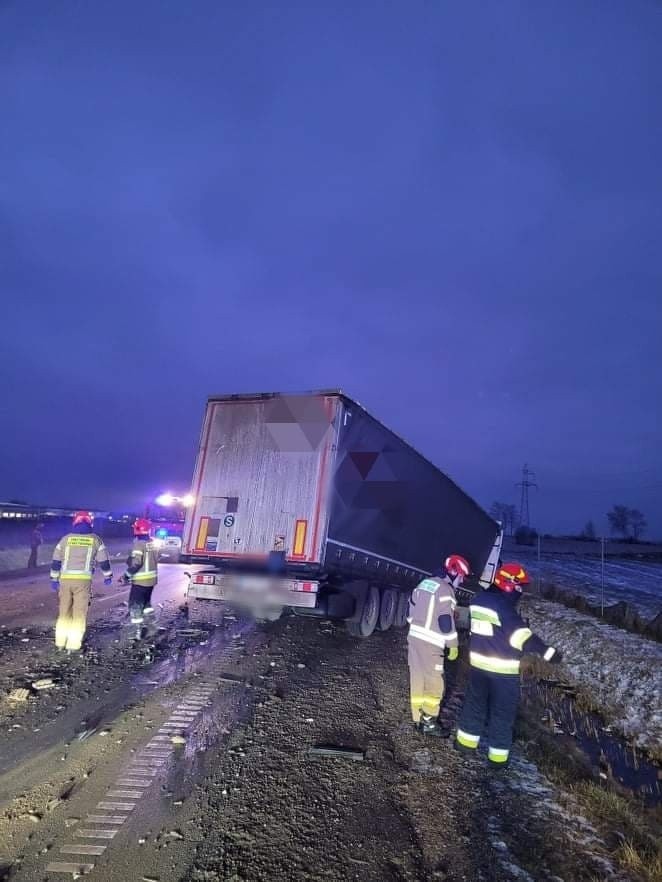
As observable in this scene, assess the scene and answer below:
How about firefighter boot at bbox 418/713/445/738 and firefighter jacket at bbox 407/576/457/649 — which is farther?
firefighter jacket at bbox 407/576/457/649

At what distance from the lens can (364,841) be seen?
276cm

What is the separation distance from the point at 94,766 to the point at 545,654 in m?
3.52

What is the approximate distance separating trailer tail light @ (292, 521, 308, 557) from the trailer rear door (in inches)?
0.5

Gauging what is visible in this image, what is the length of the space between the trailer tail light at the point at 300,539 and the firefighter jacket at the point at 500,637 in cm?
289

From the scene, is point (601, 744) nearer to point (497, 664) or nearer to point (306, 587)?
point (497, 664)

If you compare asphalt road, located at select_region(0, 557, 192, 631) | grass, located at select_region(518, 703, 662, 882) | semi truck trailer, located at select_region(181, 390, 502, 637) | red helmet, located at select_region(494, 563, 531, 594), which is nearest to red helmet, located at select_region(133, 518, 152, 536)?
semi truck trailer, located at select_region(181, 390, 502, 637)

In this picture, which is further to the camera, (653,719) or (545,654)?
(653,719)

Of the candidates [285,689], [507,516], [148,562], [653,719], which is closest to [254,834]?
[285,689]

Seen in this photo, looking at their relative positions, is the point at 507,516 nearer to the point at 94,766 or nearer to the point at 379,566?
the point at 379,566

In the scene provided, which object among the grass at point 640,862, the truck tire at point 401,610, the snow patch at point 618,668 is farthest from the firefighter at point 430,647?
the truck tire at point 401,610

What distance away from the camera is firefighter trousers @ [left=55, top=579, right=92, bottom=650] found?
5938 millimetres

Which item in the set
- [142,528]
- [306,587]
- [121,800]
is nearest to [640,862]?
[121,800]

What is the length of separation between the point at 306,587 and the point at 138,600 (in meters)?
2.76

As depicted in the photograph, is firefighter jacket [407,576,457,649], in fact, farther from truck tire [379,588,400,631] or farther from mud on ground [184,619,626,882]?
truck tire [379,588,400,631]
